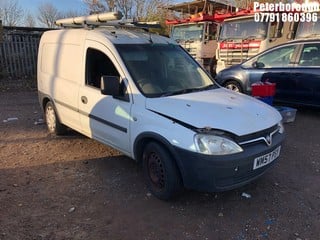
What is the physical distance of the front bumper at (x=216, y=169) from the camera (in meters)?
3.30

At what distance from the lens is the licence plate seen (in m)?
3.53

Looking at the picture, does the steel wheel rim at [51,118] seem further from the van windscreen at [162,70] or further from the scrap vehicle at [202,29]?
the scrap vehicle at [202,29]

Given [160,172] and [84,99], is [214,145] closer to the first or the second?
[160,172]

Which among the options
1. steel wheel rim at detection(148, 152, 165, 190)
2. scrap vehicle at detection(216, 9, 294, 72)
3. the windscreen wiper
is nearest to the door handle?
the windscreen wiper

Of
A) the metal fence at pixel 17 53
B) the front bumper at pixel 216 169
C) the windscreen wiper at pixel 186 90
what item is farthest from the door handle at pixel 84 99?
the metal fence at pixel 17 53

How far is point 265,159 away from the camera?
3.64 m

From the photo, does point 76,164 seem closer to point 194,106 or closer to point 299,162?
point 194,106

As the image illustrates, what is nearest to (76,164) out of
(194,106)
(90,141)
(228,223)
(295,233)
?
(90,141)

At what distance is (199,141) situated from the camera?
333cm

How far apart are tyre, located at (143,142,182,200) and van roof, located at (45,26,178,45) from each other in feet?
5.33

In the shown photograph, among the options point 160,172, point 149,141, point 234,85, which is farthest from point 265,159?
point 234,85

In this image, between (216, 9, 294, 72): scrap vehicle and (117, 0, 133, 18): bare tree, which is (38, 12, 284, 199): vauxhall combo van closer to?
(216, 9, 294, 72): scrap vehicle

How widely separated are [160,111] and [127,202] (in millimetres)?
1113

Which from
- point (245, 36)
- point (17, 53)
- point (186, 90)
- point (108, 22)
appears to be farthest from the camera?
point (17, 53)
